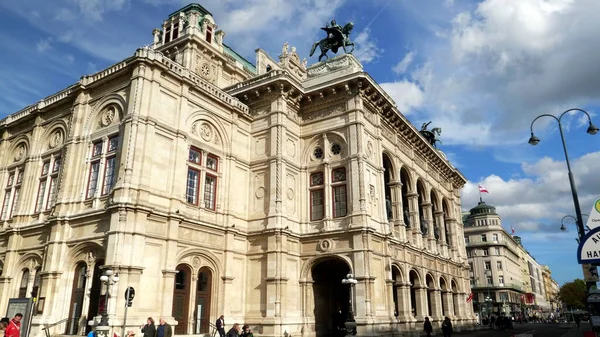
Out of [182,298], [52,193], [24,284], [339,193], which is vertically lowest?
[182,298]

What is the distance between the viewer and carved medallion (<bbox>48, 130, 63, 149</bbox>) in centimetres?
2698

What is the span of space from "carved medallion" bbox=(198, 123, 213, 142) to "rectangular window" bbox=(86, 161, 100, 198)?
582cm

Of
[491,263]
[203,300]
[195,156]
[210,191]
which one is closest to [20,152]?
[195,156]

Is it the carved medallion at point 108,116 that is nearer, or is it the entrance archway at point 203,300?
the entrance archway at point 203,300

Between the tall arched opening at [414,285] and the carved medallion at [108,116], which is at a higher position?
Result: the carved medallion at [108,116]

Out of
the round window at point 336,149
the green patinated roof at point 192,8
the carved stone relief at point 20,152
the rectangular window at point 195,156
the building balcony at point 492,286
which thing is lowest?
the building balcony at point 492,286

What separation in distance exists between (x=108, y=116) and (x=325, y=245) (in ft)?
46.6

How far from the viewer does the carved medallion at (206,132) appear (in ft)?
85.3

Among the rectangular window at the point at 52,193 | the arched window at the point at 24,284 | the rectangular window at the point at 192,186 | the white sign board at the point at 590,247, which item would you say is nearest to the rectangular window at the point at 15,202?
the rectangular window at the point at 52,193

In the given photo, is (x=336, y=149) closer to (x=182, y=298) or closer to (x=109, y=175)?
(x=182, y=298)

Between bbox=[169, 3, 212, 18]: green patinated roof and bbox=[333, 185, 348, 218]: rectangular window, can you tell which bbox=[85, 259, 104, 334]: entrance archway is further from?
bbox=[169, 3, 212, 18]: green patinated roof

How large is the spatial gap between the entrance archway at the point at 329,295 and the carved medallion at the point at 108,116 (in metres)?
14.3

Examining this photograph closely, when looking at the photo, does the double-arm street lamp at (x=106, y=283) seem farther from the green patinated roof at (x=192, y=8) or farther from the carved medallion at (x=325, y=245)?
the green patinated roof at (x=192, y=8)

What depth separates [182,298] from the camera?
22484mm
